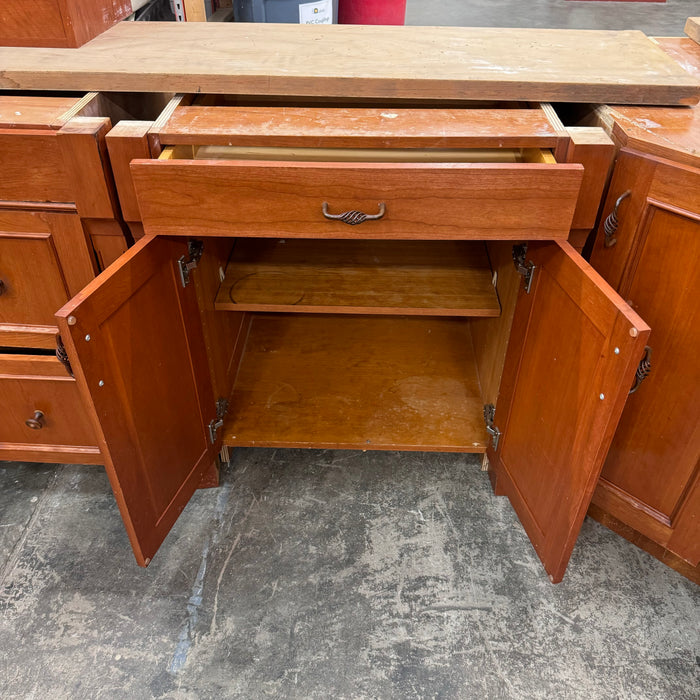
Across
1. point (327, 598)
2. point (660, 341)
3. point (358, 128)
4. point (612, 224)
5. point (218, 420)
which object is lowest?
point (327, 598)

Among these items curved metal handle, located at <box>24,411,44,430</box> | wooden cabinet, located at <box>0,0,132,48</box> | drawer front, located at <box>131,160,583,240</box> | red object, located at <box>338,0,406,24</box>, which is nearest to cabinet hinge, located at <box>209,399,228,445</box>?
curved metal handle, located at <box>24,411,44,430</box>

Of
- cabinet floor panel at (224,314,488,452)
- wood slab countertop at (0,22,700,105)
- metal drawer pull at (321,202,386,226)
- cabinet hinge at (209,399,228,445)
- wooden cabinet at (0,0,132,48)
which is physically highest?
wooden cabinet at (0,0,132,48)

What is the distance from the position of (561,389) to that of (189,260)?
626mm

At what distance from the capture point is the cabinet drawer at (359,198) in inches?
32.3

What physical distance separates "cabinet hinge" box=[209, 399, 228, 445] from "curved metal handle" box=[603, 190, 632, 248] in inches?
30.7

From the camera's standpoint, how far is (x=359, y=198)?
0.84 meters

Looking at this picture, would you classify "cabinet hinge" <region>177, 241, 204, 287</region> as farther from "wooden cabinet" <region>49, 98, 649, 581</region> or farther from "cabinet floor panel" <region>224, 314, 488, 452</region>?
"cabinet floor panel" <region>224, 314, 488, 452</region>

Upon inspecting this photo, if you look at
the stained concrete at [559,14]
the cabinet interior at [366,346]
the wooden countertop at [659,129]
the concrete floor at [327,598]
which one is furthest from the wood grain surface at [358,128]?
the stained concrete at [559,14]

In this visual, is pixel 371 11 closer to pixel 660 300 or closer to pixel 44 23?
pixel 44 23

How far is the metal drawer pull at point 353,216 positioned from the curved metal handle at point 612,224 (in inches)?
14.3

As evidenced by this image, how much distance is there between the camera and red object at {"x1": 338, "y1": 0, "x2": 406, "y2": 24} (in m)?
2.15

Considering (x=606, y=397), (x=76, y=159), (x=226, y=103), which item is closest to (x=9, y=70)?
(x=76, y=159)

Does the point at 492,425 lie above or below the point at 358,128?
below

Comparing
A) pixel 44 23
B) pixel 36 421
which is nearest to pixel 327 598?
pixel 36 421
